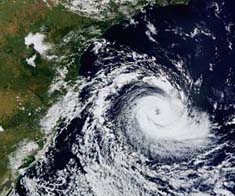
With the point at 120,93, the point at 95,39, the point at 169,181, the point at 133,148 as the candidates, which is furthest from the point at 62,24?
the point at 169,181

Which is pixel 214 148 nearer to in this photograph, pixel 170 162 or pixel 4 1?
pixel 170 162

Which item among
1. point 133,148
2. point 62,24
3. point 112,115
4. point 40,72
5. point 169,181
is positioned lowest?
point 169,181

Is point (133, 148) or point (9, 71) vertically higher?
point (9, 71)
